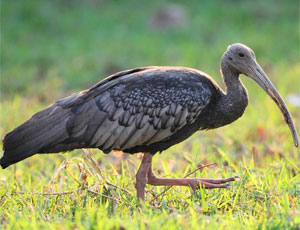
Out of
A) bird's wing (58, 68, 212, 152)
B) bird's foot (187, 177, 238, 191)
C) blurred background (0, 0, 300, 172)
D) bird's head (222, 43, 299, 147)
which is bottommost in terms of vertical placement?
bird's foot (187, 177, 238, 191)

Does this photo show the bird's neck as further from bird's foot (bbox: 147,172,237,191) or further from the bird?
bird's foot (bbox: 147,172,237,191)

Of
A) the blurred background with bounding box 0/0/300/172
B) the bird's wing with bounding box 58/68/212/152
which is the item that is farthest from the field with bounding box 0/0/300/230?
the bird's wing with bounding box 58/68/212/152

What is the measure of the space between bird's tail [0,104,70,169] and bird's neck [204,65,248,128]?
131 centimetres

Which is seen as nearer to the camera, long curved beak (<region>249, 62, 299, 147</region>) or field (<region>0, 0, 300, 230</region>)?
field (<region>0, 0, 300, 230</region>)

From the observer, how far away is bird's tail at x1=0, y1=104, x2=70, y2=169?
19.3ft

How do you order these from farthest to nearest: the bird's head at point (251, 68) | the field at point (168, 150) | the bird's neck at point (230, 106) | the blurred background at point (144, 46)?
1. the blurred background at point (144, 46)
2. the bird's head at point (251, 68)
3. the bird's neck at point (230, 106)
4. the field at point (168, 150)

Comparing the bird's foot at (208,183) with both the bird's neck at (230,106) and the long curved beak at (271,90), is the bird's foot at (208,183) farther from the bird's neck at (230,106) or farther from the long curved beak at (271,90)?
the long curved beak at (271,90)

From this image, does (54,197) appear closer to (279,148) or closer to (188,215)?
(188,215)

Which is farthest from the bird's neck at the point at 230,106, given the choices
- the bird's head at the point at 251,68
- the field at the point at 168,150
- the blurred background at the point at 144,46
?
the blurred background at the point at 144,46

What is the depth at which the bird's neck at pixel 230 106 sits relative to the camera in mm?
6301

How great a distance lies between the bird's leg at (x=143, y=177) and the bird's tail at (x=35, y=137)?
733 millimetres

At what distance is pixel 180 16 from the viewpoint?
51.1 ft

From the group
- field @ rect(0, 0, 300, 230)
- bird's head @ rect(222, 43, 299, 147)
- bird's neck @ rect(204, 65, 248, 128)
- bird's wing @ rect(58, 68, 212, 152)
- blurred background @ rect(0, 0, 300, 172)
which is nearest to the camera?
field @ rect(0, 0, 300, 230)

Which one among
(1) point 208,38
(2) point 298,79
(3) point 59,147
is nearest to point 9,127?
(3) point 59,147
